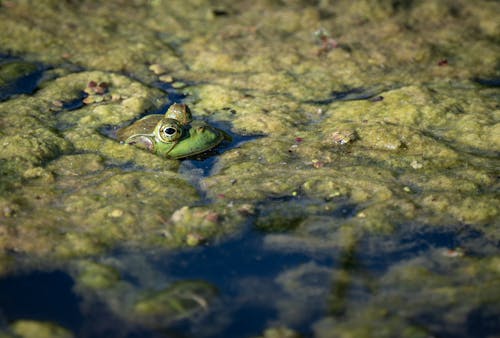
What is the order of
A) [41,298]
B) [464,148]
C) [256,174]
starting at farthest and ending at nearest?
[464,148] → [256,174] → [41,298]

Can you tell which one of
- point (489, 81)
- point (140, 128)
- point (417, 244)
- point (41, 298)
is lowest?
point (41, 298)

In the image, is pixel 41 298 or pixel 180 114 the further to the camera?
pixel 180 114

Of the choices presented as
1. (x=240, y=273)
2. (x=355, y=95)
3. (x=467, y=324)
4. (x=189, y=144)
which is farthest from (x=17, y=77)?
(x=467, y=324)

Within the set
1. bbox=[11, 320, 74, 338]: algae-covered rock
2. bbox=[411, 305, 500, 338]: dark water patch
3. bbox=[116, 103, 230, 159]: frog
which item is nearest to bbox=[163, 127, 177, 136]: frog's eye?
bbox=[116, 103, 230, 159]: frog

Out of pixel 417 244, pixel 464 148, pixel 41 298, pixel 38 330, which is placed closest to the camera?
pixel 38 330

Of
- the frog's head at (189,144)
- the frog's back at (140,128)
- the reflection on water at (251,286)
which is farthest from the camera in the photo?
the frog's back at (140,128)

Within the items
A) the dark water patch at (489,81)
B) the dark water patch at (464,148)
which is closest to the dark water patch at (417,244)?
the dark water patch at (464,148)

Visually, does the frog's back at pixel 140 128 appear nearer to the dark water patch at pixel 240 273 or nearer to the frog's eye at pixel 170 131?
the frog's eye at pixel 170 131

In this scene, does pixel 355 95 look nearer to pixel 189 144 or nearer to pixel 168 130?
pixel 189 144
